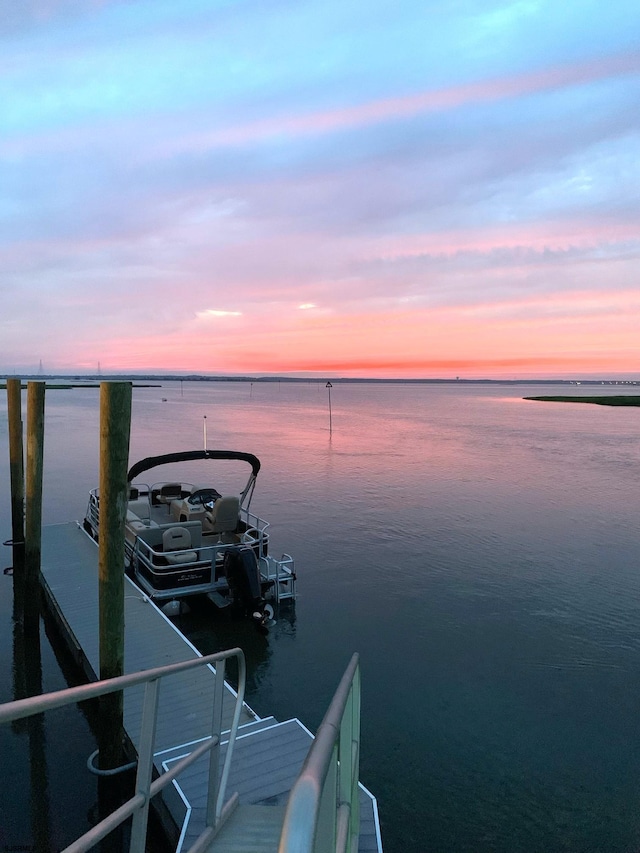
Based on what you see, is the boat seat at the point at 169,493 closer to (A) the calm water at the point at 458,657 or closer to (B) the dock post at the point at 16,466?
(A) the calm water at the point at 458,657

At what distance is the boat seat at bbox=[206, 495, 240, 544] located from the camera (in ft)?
45.3

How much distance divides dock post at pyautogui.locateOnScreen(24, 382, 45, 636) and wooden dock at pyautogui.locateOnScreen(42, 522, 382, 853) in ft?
1.42

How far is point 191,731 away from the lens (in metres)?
7.02

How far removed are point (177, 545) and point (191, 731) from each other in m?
6.33

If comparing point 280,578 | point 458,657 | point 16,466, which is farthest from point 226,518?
point 458,657

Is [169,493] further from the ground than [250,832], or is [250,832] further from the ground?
[169,493]

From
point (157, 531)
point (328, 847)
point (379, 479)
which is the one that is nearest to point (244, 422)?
point (379, 479)

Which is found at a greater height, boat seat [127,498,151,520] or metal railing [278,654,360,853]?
metal railing [278,654,360,853]

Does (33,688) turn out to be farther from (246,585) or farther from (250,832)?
(250,832)

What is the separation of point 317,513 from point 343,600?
8474 millimetres

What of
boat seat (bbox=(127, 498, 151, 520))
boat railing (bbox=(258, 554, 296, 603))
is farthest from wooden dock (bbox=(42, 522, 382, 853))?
boat seat (bbox=(127, 498, 151, 520))

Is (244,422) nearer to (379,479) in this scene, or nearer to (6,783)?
(379,479)

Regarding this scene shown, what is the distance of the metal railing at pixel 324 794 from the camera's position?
1186 millimetres

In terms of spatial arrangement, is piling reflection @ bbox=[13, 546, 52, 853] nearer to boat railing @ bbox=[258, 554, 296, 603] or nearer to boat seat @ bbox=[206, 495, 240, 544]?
boat seat @ bbox=[206, 495, 240, 544]
